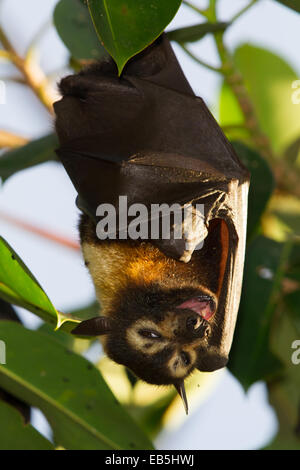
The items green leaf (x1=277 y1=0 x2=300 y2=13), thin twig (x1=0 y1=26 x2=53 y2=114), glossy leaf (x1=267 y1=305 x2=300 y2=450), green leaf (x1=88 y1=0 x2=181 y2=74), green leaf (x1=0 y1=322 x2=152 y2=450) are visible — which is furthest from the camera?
glossy leaf (x1=267 y1=305 x2=300 y2=450)

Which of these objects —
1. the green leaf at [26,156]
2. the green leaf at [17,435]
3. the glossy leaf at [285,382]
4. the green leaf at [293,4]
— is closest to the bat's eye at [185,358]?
the green leaf at [17,435]

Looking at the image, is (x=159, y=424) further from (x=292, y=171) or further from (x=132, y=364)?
(x=292, y=171)

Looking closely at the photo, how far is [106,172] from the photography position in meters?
3.11

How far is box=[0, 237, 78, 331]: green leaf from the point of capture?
2.49m

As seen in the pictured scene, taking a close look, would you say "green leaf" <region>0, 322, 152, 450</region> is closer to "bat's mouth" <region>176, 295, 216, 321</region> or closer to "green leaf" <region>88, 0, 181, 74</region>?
"bat's mouth" <region>176, 295, 216, 321</region>

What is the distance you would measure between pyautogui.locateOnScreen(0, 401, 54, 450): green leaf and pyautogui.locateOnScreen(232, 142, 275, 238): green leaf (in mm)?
1459

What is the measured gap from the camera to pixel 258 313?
11.9 ft

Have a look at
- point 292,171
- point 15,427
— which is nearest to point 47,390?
point 15,427

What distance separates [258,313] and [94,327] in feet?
3.12

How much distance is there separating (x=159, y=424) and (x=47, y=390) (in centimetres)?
147

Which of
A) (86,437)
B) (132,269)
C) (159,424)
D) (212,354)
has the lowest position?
(159,424)

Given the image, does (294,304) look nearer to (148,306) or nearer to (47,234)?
(148,306)

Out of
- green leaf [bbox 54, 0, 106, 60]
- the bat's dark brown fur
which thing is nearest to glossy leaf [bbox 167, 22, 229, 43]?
green leaf [bbox 54, 0, 106, 60]

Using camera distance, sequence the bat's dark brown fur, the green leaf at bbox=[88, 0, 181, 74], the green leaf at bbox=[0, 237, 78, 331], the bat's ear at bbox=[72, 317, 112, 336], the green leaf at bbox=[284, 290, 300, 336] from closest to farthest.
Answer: the green leaf at bbox=[88, 0, 181, 74]
the green leaf at bbox=[0, 237, 78, 331]
the bat's ear at bbox=[72, 317, 112, 336]
the bat's dark brown fur
the green leaf at bbox=[284, 290, 300, 336]
